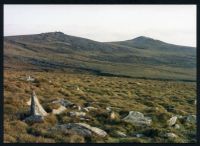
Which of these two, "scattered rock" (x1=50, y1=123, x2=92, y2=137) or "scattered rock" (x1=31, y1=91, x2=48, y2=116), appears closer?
"scattered rock" (x1=50, y1=123, x2=92, y2=137)

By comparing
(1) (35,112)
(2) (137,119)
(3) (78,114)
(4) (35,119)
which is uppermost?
(1) (35,112)

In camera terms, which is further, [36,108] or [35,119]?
[36,108]

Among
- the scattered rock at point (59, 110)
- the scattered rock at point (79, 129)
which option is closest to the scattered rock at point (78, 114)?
the scattered rock at point (59, 110)

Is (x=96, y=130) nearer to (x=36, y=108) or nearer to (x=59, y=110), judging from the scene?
(x=36, y=108)

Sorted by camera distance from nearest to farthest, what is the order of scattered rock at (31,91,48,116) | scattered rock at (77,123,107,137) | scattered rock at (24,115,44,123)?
scattered rock at (77,123,107,137) → scattered rock at (24,115,44,123) → scattered rock at (31,91,48,116)

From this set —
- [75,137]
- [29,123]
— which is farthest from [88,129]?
[29,123]

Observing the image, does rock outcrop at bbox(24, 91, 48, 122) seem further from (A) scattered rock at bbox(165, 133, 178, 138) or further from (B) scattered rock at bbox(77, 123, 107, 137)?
(A) scattered rock at bbox(165, 133, 178, 138)

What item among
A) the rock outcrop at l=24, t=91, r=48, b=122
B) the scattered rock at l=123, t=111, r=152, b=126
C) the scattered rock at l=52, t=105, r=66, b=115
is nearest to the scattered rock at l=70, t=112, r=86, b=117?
the scattered rock at l=52, t=105, r=66, b=115

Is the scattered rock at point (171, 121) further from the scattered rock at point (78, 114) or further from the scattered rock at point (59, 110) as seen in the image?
the scattered rock at point (59, 110)

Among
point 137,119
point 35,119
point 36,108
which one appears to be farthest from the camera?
point 137,119

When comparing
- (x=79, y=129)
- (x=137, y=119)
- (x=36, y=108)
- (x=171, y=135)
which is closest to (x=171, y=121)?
(x=137, y=119)
